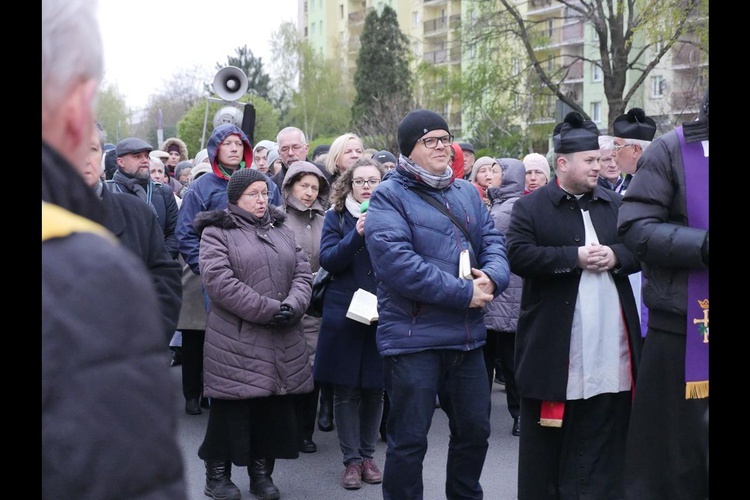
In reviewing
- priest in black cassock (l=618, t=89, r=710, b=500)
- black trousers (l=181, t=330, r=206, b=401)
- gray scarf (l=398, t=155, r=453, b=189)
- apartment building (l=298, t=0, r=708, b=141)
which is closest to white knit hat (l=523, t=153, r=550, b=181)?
black trousers (l=181, t=330, r=206, b=401)

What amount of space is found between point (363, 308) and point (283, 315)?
2.33 feet

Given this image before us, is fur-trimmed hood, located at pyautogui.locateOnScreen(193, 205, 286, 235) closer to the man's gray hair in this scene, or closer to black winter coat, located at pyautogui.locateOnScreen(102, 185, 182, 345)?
black winter coat, located at pyautogui.locateOnScreen(102, 185, 182, 345)

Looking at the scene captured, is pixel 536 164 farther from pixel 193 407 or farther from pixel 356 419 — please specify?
pixel 193 407

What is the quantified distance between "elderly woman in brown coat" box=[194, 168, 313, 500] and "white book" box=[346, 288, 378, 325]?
0.39m

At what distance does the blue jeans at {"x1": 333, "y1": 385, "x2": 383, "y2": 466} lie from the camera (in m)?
6.49

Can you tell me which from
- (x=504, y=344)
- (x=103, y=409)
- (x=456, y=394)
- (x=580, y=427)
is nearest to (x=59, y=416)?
(x=103, y=409)

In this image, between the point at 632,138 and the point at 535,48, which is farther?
the point at 535,48

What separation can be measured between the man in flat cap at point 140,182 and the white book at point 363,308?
246cm

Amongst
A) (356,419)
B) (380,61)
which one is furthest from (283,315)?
(380,61)

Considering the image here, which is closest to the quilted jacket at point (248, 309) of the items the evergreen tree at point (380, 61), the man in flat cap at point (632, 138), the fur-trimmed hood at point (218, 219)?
the fur-trimmed hood at point (218, 219)

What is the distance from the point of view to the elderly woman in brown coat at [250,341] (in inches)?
230

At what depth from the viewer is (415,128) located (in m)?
5.29
